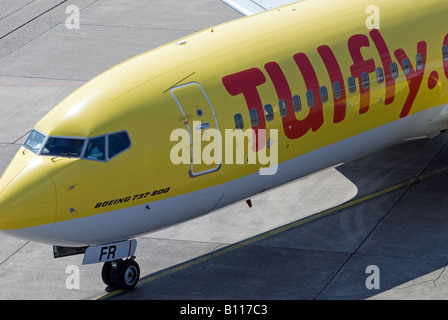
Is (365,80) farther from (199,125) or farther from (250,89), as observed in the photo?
(199,125)

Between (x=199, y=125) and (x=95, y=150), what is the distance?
2522 millimetres

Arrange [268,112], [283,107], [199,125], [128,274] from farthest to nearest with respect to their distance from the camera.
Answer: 1. [283,107]
2. [268,112]
3. [128,274]
4. [199,125]

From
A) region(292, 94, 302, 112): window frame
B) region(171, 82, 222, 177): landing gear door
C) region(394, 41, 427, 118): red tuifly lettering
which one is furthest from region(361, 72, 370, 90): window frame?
region(171, 82, 222, 177): landing gear door

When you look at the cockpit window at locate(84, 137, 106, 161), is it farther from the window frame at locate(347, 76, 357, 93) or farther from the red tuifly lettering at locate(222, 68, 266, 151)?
the window frame at locate(347, 76, 357, 93)

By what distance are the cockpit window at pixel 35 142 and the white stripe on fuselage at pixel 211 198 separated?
75.1 inches

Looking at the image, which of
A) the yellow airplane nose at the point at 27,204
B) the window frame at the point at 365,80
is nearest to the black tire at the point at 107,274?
the yellow airplane nose at the point at 27,204

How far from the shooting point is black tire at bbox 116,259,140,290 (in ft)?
78.2

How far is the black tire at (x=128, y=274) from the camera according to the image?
78.2ft

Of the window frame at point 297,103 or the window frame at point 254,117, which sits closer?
the window frame at point 254,117

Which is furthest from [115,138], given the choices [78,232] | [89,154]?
[78,232]

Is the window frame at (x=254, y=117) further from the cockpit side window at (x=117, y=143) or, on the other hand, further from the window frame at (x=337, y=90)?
the cockpit side window at (x=117, y=143)

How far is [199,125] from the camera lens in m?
22.9

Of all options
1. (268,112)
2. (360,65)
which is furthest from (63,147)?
(360,65)
